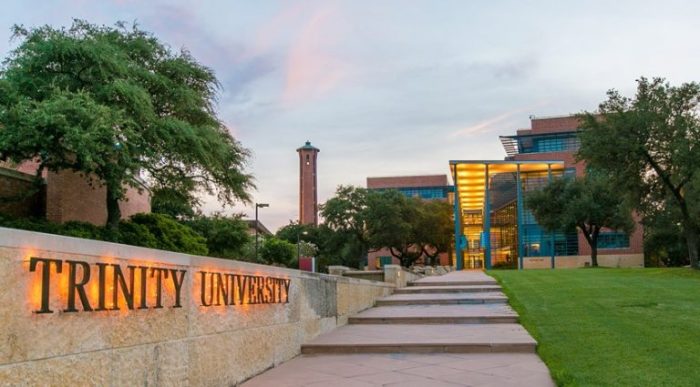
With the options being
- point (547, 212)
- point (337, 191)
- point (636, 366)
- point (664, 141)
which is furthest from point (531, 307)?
point (337, 191)

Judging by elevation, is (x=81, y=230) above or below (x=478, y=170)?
below

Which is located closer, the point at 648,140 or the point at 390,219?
the point at 648,140

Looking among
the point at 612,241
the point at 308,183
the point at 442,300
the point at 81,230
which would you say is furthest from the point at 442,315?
the point at 308,183

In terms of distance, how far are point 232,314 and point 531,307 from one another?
7.77m

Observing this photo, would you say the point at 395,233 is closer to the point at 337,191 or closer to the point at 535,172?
the point at 337,191

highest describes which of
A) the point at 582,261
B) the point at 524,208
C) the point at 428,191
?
the point at 428,191

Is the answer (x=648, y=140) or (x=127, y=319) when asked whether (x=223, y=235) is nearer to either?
(x=648, y=140)

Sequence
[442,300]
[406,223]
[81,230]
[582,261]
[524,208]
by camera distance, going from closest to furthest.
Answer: [442,300], [81,230], [524,208], [582,261], [406,223]

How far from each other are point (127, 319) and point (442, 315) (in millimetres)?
7934

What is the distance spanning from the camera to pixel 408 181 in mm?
101062

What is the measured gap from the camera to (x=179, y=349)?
5.35 metres

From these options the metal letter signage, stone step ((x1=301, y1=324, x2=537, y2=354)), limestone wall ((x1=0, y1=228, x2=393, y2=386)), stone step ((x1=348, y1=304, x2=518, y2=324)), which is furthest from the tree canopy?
the metal letter signage

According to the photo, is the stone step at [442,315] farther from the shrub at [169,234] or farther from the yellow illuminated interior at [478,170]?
the yellow illuminated interior at [478,170]

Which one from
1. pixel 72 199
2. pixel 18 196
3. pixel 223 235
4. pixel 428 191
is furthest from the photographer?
pixel 428 191
